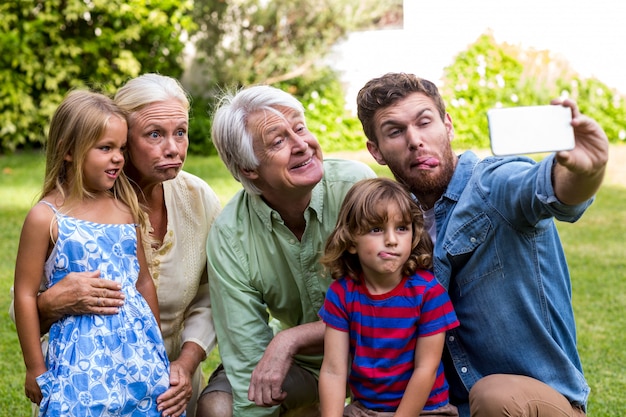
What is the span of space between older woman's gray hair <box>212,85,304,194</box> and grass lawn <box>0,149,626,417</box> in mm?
1821

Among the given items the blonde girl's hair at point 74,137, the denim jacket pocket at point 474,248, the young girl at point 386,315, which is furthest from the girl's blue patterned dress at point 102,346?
the denim jacket pocket at point 474,248

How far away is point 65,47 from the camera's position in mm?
11172

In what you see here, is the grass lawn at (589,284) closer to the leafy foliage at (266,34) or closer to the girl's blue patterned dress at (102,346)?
the girl's blue patterned dress at (102,346)

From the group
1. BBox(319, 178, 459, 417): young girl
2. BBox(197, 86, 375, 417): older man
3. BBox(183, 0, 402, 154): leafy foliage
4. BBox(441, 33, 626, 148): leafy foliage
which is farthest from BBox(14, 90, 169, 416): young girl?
BBox(183, 0, 402, 154): leafy foliage

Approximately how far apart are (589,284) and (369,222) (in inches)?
145

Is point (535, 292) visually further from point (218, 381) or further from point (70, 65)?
point (70, 65)

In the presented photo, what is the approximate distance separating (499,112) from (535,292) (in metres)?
0.85

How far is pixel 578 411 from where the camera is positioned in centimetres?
309

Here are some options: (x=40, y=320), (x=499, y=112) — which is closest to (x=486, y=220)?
(x=499, y=112)

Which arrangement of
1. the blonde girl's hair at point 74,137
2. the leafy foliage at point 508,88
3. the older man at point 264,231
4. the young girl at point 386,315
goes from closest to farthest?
the young girl at point 386,315 → the blonde girl's hair at point 74,137 → the older man at point 264,231 → the leafy foliage at point 508,88

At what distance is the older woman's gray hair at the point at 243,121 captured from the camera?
11.4 ft

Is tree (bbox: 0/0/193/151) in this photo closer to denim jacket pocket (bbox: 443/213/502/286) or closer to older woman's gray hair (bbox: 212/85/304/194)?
older woman's gray hair (bbox: 212/85/304/194)

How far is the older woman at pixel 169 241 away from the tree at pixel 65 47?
7.43 m

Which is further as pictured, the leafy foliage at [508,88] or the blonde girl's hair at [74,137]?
the leafy foliage at [508,88]
